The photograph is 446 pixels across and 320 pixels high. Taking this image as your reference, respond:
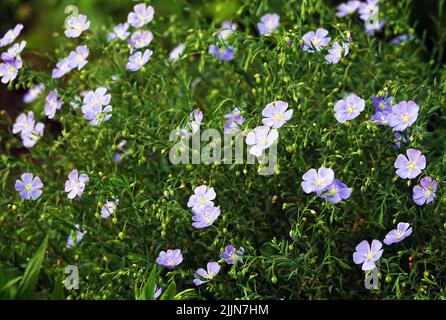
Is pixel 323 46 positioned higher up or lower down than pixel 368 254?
higher up

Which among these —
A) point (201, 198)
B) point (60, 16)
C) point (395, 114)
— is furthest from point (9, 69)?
point (60, 16)

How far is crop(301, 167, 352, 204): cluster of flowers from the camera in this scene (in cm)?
217

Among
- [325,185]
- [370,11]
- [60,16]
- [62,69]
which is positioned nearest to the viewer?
[325,185]

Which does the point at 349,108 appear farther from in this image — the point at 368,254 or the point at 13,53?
the point at 13,53

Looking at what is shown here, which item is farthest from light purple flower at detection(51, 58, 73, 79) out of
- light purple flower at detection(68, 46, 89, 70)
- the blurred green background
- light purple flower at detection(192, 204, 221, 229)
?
the blurred green background

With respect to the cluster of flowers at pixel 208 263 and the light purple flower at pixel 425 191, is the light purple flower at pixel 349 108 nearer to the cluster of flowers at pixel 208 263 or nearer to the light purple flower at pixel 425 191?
the light purple flower at pixel 425 191

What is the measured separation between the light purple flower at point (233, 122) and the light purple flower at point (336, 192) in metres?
0.36

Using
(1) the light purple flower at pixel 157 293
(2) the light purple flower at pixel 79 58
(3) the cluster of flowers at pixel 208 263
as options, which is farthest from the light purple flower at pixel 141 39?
(1) the light purple flower at pixel 157 293

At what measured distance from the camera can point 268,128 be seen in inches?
87.0

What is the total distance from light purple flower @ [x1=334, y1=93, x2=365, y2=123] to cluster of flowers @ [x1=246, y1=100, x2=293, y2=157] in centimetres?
17

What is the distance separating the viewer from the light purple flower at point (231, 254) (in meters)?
2.29

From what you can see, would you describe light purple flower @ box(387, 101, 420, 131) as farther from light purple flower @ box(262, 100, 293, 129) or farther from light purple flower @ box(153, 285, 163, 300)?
light purple flower @ box(153, 285, 163, 300)

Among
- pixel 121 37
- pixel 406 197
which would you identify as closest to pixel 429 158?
pixel 406 197

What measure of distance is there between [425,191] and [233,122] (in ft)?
2.18
